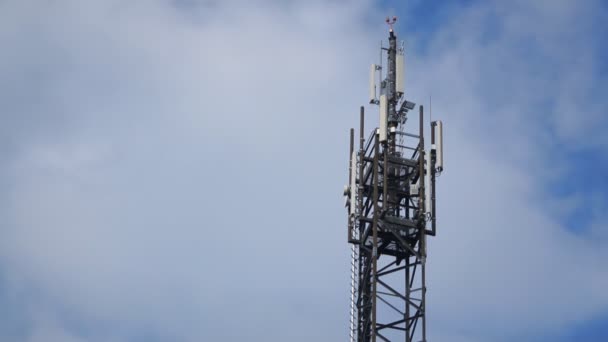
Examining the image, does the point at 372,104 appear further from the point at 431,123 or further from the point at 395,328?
the point at 395,328

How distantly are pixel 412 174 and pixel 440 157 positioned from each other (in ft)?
7.12

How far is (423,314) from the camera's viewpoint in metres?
111

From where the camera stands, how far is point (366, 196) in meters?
115

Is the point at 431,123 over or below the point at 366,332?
over

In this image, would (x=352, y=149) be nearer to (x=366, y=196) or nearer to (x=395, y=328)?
(x=366, y=196)

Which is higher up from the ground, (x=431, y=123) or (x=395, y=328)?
(x=431, y=123)

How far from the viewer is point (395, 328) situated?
365ft

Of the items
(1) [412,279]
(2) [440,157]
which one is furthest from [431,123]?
(1) [412,279]

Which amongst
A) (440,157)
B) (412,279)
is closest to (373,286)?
(412,279)

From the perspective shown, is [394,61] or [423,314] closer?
[423,314]

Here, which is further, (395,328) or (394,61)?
(394,61)

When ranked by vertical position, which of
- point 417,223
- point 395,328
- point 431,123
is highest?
point 431,123

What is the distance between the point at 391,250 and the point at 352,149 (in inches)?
301

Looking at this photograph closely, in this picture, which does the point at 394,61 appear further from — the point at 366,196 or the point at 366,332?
the point at 366,332
